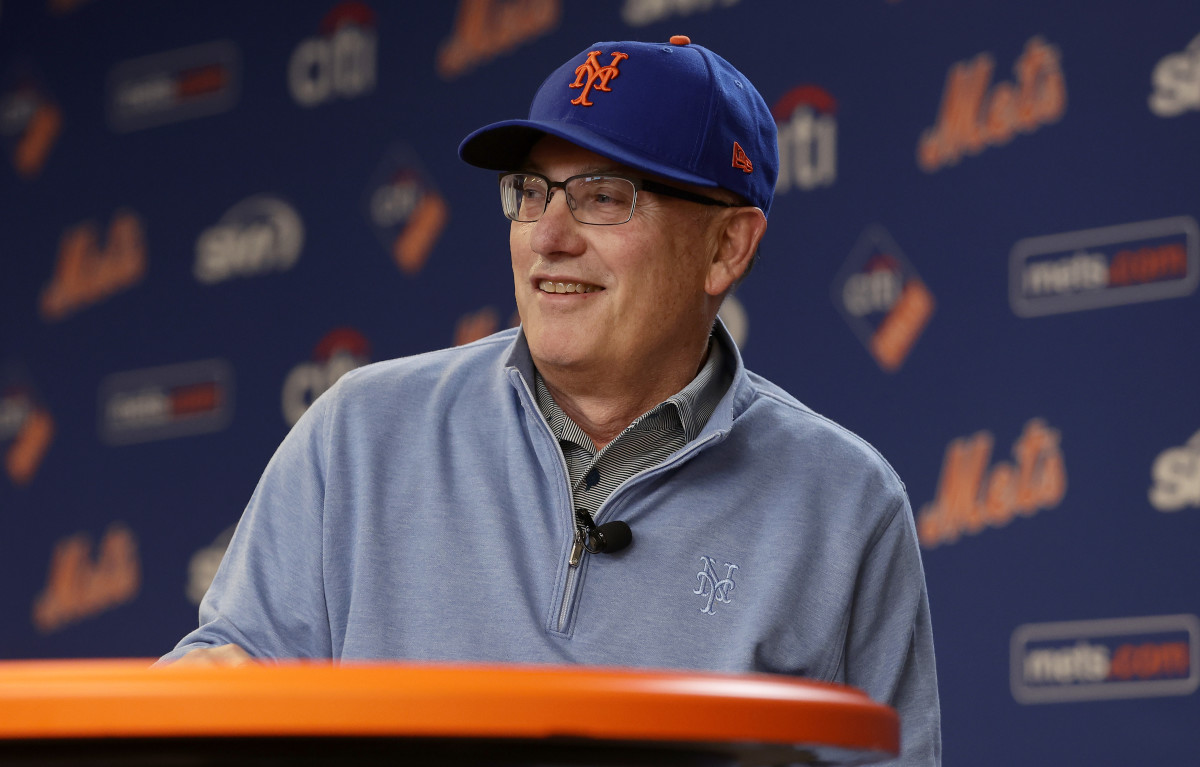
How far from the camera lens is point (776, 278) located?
304cm

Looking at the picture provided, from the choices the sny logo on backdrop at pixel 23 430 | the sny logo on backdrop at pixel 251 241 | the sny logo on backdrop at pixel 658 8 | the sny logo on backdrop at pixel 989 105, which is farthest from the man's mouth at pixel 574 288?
the sny logo on backdrop at pixel 23 430

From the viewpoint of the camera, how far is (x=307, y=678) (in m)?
0.57

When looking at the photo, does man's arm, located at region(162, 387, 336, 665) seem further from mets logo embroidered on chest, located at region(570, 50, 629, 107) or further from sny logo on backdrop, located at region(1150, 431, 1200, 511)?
sny logo on backdrop, located at region(1150, 431, 1200, 511)

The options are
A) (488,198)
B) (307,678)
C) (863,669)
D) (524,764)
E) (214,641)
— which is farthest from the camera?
(488,198)

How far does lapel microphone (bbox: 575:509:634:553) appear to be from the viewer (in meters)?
1.34

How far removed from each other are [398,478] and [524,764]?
2.49 feet

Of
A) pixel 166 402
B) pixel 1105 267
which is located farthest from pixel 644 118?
pixel 166 402

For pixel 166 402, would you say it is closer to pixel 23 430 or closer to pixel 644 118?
pixel 23 430

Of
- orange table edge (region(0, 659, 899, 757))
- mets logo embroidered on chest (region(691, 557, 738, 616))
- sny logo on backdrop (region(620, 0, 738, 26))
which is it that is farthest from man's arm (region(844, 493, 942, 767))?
sny logo on backdrop (region(620, 0, 738, 26))

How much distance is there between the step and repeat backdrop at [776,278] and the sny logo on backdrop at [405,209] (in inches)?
0.4

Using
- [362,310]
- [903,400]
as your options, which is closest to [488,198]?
[362,310]

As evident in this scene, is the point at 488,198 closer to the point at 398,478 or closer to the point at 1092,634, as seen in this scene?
the point at 1092,634

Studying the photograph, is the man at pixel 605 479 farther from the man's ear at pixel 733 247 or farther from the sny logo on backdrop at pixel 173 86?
the sny logo on backdrop at pixel 173 86

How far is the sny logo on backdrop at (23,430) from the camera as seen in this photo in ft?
13.3
